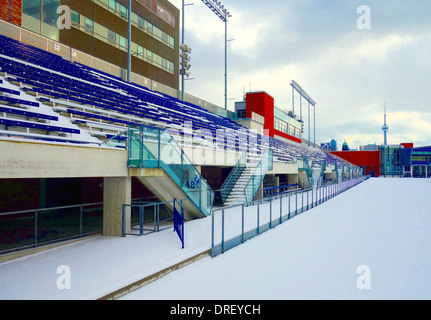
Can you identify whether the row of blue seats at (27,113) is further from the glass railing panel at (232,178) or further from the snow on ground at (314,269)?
the glass railing panel at (232,178)

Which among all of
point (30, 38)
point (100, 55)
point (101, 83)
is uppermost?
point (100, 55)

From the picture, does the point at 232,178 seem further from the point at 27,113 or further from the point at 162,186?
the point at 27,113

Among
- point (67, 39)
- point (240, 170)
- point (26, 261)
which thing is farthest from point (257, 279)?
point (67, 39)

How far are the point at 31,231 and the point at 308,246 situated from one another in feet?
24.7

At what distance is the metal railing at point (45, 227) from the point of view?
7465 millimetres

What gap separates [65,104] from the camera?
941 cm

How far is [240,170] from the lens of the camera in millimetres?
16422

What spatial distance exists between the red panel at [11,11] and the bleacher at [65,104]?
12.0ft

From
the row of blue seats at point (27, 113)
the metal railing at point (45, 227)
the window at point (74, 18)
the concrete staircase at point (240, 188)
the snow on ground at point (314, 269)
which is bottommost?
the snow on ground at point (314, 269)

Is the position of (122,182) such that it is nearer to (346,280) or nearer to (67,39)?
(346,280)

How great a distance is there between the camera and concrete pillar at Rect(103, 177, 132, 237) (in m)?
8.46

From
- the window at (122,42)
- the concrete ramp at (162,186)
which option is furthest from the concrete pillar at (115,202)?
the window at (122,42)

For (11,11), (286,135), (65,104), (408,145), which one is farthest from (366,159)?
(65,104)

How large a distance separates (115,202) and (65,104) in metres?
3.37
